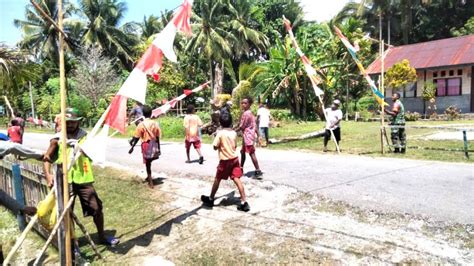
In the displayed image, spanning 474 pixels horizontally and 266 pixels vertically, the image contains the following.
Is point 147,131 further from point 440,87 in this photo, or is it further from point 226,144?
point 440,87

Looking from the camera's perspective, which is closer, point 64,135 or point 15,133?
point 64,135

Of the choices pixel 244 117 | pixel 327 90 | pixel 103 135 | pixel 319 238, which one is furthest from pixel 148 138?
pixel 327 90

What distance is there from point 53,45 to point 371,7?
30651 mm

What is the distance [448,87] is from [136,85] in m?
24.6

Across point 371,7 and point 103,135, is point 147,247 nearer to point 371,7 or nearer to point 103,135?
point 103,135

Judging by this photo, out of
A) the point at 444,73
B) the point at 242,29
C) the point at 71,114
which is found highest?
the point at 242,29

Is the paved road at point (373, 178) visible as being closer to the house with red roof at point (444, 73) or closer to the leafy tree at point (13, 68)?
the leafy tree at point (13, 68)

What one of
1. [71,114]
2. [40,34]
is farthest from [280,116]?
[40,34]

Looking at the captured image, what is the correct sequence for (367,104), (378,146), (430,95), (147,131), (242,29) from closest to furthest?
(147,131)
(378,146)
(430,95)
(367,104)
(242,29)

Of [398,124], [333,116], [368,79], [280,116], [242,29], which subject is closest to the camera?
[368,79]

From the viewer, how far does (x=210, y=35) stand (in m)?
32.0

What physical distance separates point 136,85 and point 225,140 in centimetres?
200

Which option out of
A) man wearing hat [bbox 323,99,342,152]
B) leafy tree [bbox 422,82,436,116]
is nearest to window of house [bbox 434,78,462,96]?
leafy tree [bbox 422,82,436,116]

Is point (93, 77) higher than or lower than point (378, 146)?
higher
